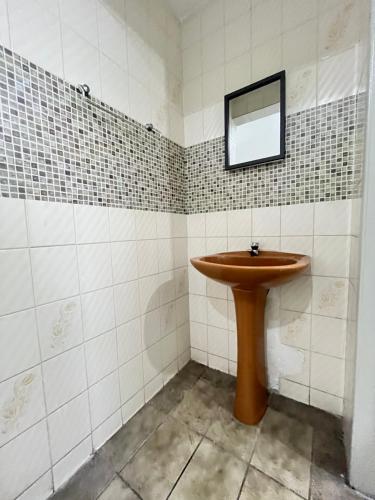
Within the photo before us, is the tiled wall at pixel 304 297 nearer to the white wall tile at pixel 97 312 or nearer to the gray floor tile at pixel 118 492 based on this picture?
the white wall tile at pixel 97 312

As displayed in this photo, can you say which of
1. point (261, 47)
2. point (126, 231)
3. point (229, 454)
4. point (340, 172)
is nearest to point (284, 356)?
point (229, 454)

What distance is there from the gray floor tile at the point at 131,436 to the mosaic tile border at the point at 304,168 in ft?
4.18

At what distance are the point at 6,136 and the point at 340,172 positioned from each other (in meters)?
1.37

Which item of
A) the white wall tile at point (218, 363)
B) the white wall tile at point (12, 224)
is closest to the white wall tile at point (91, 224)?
the white wall tile at point (12, 224)

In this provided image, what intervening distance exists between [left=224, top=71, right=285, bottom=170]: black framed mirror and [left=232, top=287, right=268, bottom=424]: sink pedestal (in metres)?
0.77

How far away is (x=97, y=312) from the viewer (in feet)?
3.24

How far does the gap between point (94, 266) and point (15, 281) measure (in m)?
0.29

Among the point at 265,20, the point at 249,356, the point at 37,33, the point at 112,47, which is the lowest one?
→ the point at 249,356

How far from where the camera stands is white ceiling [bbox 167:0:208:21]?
4.31 feet

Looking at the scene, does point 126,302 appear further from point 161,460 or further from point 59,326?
point 161,460

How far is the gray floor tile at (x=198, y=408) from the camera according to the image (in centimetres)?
112

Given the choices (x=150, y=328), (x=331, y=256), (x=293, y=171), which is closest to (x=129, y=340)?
(x=150, y=328)

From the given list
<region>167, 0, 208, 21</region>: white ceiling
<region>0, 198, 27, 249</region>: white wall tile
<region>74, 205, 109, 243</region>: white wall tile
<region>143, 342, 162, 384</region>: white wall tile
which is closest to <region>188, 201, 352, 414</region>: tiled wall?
<region>143, 342, 162, 384</region>: white wall tile

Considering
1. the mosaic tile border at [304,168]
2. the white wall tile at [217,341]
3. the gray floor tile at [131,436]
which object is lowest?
the gray floor tile at [131,436]
